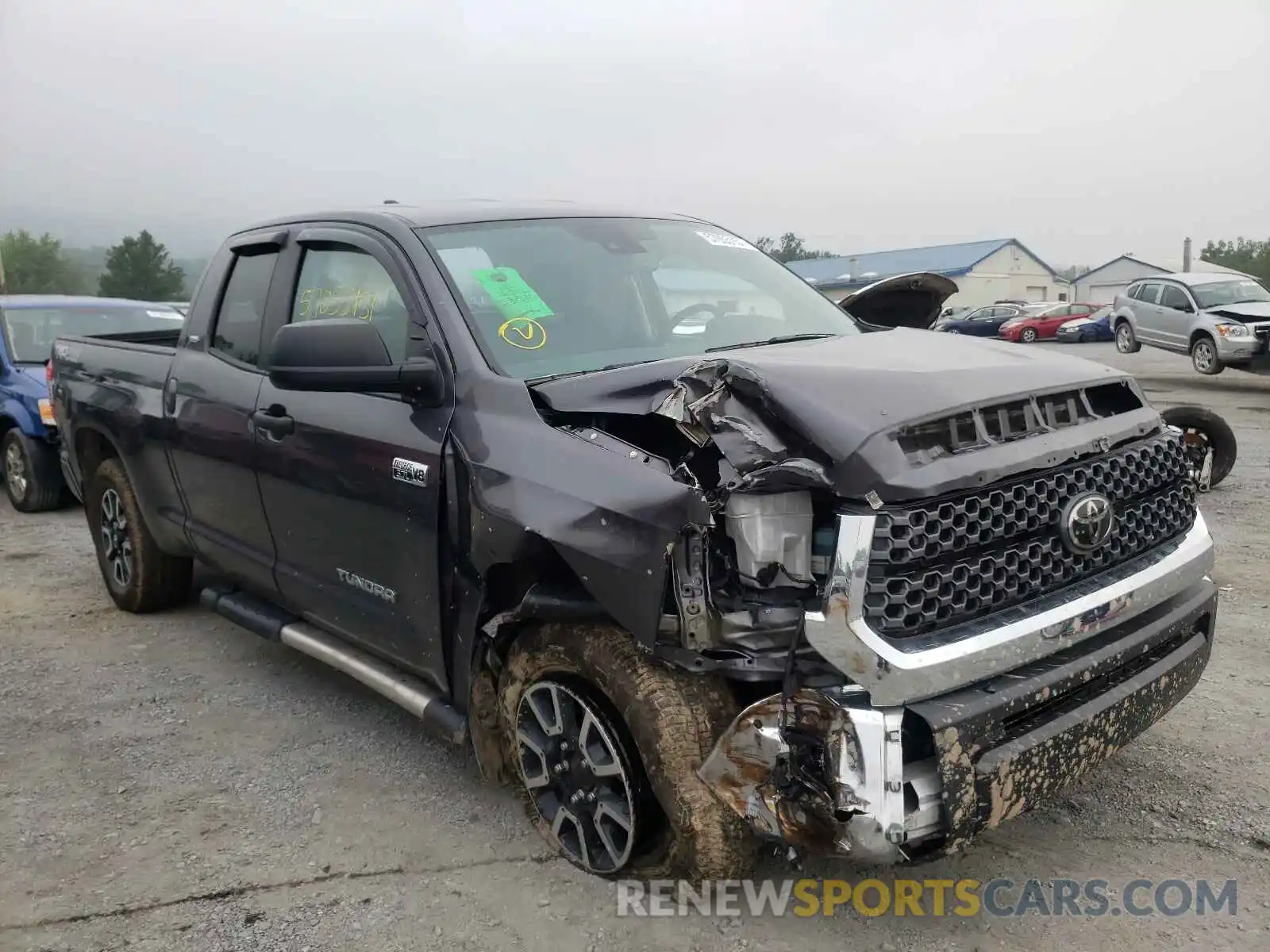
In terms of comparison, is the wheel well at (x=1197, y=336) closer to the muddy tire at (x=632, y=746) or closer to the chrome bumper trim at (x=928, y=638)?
the chrome bumper trim at (x=928, y=638)

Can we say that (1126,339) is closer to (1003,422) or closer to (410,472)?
(1003,422)

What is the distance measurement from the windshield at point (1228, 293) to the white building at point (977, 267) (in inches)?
1533

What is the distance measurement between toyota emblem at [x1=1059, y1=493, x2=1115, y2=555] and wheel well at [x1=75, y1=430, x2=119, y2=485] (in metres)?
4.70

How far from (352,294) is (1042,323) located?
120ft

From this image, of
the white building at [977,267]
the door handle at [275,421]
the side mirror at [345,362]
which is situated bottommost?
the door handle at [275,421]

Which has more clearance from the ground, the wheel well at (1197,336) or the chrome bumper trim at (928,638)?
the wheel well at (1197,336)

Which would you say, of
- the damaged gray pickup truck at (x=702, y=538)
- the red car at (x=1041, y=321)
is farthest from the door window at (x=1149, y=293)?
the damaged gray pickup truck at (x=702, y=538)

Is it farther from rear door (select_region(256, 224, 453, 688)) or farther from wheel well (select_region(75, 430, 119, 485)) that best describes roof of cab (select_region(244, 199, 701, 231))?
wheel well (select_region(75, 430, 119, 485))

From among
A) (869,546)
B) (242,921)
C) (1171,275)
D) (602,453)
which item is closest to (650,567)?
(602,453)

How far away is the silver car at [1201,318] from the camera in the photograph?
1506cm

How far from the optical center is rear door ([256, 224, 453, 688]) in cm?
307

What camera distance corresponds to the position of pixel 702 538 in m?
2.32

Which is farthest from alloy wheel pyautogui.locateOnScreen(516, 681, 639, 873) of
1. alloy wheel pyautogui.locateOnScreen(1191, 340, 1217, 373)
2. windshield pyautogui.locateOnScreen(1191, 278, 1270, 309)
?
windshield pyautogui.locateOnScreen(1191, 278, 1270, 309)

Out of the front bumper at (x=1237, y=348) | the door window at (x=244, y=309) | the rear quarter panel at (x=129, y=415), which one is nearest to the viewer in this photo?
the door window at (x=244, y=309)
